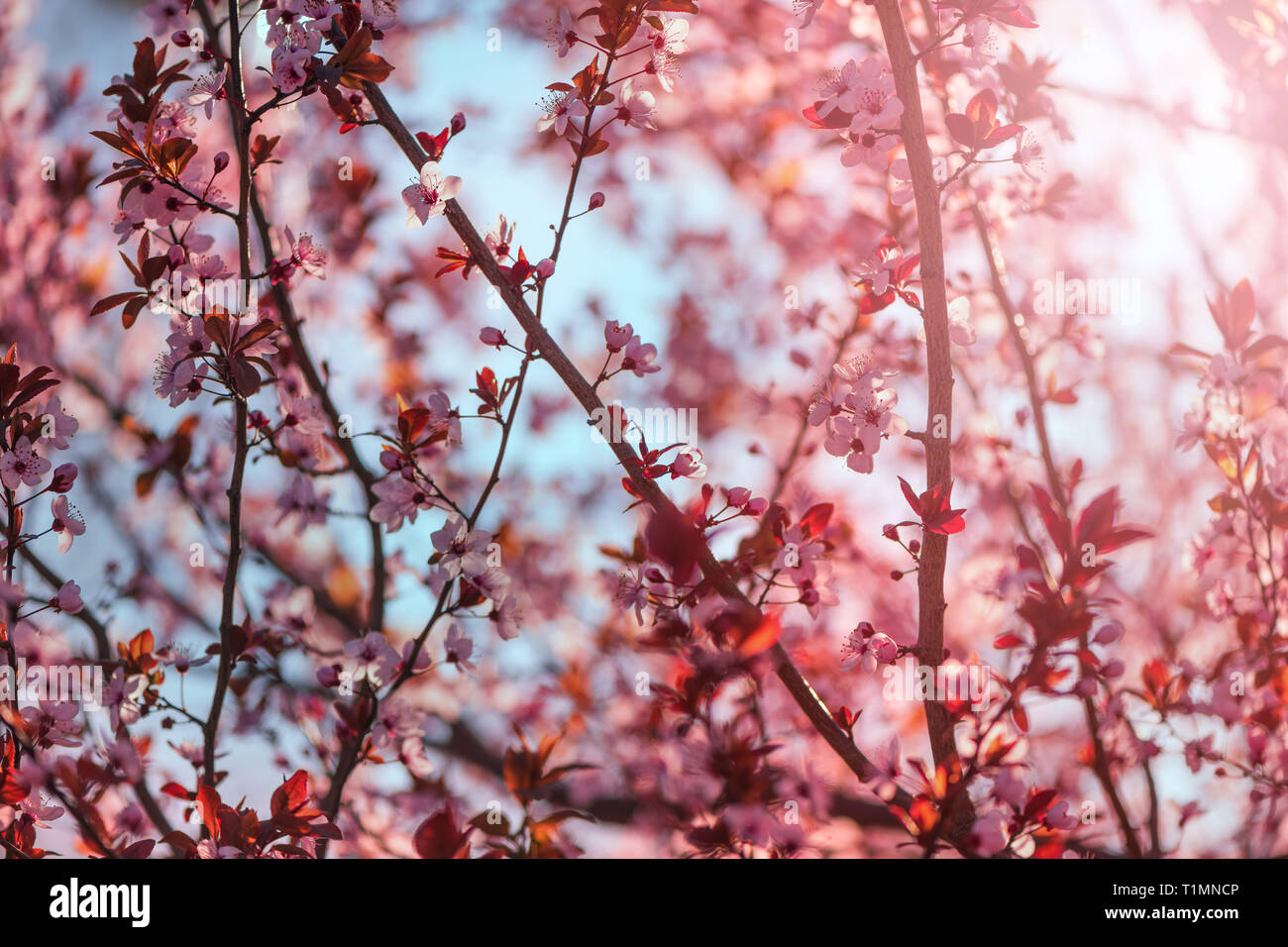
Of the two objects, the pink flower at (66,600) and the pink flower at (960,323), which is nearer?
the pink flower at (960,323)

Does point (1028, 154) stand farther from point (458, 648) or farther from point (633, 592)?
point (458, 648)

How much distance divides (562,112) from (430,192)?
0.20m

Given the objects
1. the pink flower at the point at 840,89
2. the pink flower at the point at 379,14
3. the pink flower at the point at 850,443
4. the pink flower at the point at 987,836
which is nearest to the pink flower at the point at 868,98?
the pink flower at the point at 840,89

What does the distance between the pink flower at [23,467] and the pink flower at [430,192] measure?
2.06ft

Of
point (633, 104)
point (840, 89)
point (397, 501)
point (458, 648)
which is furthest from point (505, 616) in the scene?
point (840, 89)

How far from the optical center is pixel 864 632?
37.9 inches

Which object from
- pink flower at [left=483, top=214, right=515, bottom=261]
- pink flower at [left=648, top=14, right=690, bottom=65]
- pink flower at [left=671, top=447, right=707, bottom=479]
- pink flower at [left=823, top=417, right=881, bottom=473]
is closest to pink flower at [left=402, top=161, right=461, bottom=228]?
pink flower at [left=483, top=214, right=515, bottom=261]

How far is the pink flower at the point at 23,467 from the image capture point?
1.01 m

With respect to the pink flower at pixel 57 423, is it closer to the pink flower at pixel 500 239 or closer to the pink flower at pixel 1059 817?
the pink flower at pixel 500 239

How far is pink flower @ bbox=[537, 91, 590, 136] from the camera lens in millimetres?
937

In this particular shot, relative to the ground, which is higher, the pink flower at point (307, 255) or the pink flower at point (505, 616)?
the pink flower at point (307, 255)

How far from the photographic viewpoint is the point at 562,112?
96 centimetres

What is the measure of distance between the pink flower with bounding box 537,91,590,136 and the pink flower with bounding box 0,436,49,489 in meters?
0.83
